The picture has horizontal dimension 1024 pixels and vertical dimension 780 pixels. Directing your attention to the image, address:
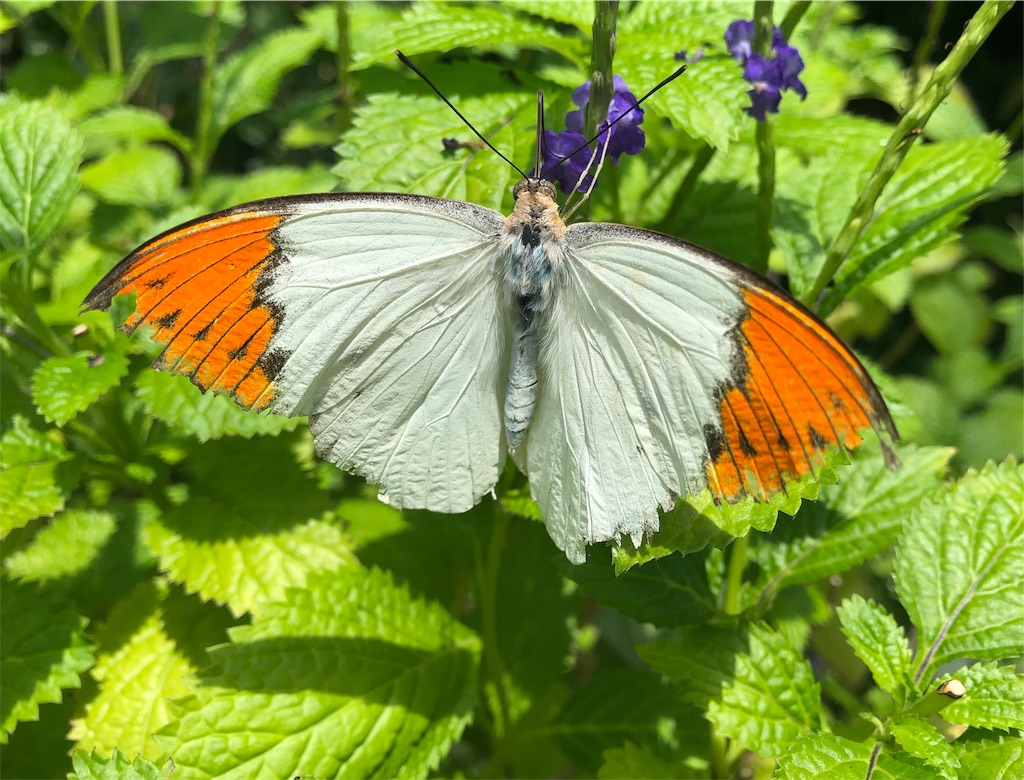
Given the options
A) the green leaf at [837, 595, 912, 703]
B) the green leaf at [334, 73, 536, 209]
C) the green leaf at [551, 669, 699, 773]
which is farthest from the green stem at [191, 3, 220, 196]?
the green leaf at [837, 595, 912, 703]

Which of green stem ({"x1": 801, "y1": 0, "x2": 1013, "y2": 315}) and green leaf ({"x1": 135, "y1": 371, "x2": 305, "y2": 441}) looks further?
green leaf ({"x1": 135, "y1": 371, "x2": 305, "y2": 441})

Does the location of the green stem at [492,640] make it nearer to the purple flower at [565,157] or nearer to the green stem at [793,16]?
the purple flower at [565,157]

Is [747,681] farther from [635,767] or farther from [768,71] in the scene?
[768,71]

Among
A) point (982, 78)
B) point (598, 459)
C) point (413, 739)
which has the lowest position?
point (413, 739)

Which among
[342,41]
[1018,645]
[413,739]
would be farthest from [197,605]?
[1018,645]

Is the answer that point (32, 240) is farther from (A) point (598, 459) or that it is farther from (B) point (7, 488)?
(A) point (598, 459)

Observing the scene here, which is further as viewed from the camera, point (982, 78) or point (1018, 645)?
point (982, 78)

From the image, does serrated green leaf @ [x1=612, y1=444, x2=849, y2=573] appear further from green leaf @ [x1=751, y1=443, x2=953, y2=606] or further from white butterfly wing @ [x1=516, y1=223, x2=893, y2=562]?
green leaf @ [x1=751, y1=443, x2=953, y2=606]

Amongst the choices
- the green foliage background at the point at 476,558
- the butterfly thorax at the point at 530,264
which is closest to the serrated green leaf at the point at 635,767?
the green foliage background at the point at 476,558
